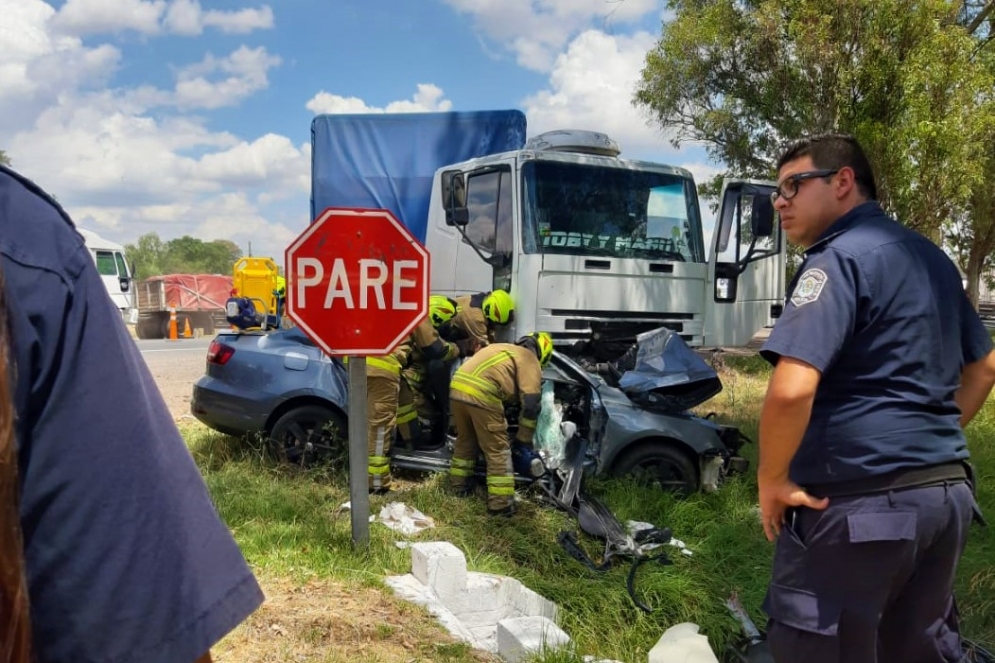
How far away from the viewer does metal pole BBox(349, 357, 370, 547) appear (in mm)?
4086

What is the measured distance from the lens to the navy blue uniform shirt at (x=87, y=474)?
80 cm

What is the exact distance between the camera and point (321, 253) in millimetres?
4008

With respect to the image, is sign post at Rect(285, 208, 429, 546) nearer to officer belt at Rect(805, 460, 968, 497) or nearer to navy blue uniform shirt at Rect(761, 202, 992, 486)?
navy blue uniform shirt at Rect(761, 202, 992, 486)

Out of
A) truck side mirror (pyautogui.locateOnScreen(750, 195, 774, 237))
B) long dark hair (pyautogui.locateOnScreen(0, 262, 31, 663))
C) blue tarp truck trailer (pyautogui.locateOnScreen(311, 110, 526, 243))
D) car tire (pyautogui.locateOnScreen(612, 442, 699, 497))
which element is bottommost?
car tire (pyautogui.locateOnScreen(612, 442, 699, 497))

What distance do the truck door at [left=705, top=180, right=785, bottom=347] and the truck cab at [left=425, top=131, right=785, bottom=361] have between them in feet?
0.04

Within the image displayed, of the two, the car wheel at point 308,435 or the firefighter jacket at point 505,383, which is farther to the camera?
the car wheel at point 308,435

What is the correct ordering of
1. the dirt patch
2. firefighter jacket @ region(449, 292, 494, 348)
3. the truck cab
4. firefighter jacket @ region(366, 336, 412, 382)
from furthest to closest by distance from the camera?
the truck cab
firefighter jacket @ region(449, 292, 494, 348)
firefighter jacket @ region(366, 336, 412, 382)
the dirt patch

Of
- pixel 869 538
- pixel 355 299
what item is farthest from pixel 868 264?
pixel 355 299

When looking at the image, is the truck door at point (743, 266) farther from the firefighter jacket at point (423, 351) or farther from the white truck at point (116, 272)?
the white truck at point (116, 272)

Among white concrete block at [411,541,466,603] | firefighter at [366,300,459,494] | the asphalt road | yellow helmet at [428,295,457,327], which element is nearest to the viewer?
white concrete block at [411,541,466,603]

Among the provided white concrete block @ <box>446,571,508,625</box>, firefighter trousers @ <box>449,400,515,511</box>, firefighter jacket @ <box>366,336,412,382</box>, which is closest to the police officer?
white concrete block @ <box>446,571,508,625</box>

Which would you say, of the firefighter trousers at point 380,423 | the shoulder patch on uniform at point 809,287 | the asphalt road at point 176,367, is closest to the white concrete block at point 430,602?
the firefighter trousers at point 380,423

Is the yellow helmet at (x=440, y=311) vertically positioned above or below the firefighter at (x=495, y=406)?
above

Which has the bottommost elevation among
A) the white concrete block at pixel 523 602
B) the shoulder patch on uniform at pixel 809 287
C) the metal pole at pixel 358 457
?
the white concrete block at pixel 523 602
